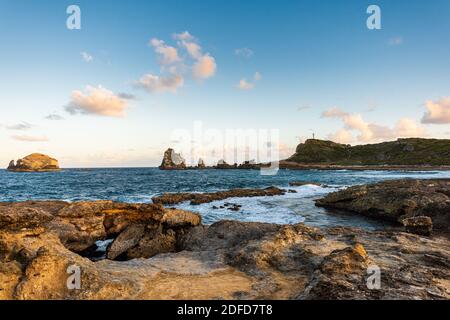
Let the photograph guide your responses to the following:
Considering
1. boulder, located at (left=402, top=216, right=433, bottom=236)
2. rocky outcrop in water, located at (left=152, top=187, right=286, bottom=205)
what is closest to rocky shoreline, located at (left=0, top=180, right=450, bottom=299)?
boulder, located at (left=402, top=216, right=433, bottom=236)

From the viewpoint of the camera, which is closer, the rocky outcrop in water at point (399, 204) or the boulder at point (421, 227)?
the boulder at point (421, 227)

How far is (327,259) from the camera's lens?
31.1 feet

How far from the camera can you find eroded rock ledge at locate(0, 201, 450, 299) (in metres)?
8.30

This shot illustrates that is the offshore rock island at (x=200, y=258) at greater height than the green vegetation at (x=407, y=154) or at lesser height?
lesser

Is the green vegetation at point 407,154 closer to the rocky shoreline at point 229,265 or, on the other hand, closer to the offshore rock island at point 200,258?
the offshore rock island at point 200,258

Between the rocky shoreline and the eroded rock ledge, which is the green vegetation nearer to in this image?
the rocky shoreline

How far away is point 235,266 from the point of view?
11406 mm

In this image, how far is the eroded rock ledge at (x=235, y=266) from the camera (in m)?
8.30

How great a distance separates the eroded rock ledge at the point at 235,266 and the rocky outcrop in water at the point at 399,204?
296 inches

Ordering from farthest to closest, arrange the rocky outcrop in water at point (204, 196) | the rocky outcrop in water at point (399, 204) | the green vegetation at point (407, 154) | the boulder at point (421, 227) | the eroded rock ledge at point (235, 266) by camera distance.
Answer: the green vegetation at point (407, 154), the rocky outcrop in water at point (204, 196), the rocky outcrop in water at point (399, 204), the boulder at point (421, 227), the eroded rock ledge at point (235, 266)

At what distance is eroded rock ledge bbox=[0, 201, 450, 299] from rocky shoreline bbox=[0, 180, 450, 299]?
0.10ft

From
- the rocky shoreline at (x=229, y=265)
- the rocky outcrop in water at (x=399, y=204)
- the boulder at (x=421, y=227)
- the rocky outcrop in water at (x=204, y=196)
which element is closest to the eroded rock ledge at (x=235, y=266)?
the rocky shoreline at (x=229, y=265)
